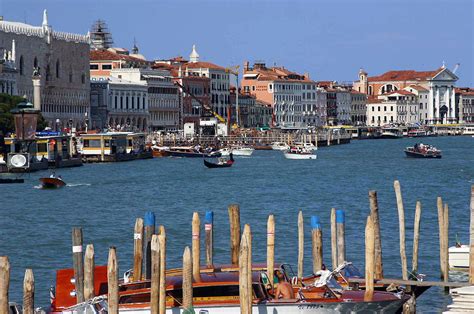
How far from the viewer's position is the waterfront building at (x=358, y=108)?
129 meters

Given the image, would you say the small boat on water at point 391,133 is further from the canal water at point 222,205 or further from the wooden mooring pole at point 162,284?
the wooden mooring pole at point 162,284

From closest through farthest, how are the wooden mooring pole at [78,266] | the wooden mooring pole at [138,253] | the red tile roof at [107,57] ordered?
the wooden mooring pole at [78,266]
the wooden mooring pole at [138,253]
the red tile roof at [107,57]

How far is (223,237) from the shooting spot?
76.8ft

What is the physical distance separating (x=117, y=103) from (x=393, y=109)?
166 ft

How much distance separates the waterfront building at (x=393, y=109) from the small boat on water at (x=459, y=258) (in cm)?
11056

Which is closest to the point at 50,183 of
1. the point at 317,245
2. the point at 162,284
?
the point at 317,245

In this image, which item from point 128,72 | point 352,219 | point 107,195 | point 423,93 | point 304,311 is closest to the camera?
point 304,311

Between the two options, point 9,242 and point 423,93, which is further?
point 423,93

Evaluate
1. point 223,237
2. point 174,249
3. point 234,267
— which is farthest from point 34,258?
point 234,267

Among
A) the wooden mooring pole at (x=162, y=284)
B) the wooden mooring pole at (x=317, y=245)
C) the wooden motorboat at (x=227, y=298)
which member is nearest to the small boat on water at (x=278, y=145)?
the wooden mooring pole at (x=317, y=245)

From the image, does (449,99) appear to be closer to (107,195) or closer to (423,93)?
(423,93)

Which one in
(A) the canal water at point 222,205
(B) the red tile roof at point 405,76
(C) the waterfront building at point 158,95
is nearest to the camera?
(A) the canal water at point 222,205

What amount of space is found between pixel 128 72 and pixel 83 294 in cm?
7484

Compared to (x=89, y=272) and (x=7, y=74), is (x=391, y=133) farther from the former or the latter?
(x=89, y=272)
